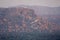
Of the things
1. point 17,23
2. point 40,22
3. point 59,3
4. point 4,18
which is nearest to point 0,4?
point 4,18

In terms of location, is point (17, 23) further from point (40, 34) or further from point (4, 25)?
point (40, 34)

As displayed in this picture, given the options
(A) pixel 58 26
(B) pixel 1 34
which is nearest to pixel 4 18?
(B) pixel 1 34

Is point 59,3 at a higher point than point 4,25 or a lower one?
higher

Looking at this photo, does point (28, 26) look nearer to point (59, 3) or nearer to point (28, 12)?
point (28, 12)

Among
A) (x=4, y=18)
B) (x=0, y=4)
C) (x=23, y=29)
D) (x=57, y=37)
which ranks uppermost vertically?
(x=0, y=4)

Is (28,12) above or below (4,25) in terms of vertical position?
above

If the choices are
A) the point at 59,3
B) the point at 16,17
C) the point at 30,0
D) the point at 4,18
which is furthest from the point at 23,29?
the point at 59,3
